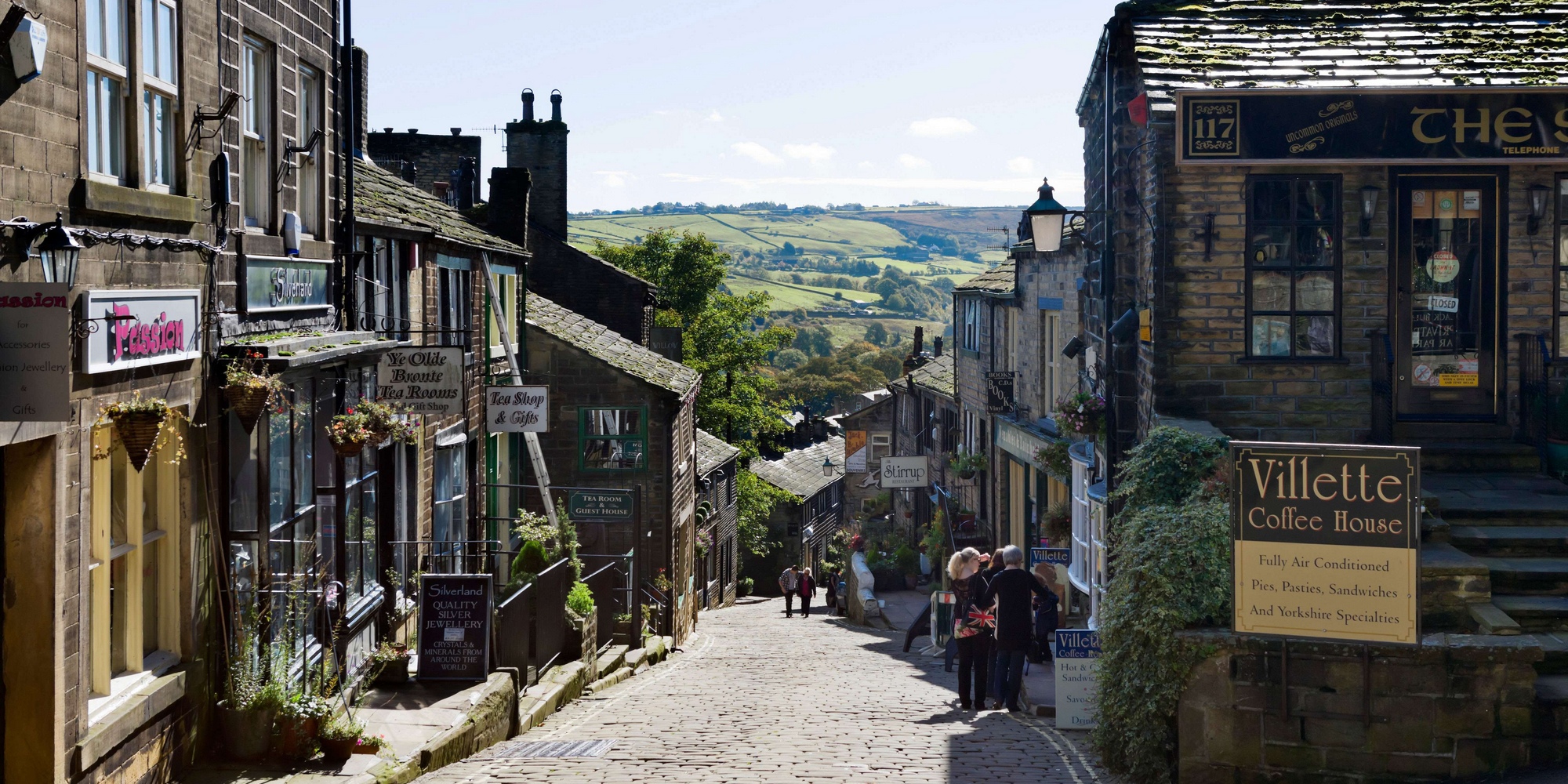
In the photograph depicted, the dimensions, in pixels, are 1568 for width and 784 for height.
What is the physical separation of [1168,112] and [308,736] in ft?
28.4

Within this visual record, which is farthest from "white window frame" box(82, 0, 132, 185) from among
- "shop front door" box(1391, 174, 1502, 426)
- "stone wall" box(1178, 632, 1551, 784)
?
"shop front door" box(1391, 174, 1502, 426)

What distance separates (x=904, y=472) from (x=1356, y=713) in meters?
28.3

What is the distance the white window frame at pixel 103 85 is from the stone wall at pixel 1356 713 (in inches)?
281

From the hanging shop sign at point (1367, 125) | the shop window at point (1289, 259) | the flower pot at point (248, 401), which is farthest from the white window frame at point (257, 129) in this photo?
the shop window at point (1289, 259)

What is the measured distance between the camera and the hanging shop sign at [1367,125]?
461 inches

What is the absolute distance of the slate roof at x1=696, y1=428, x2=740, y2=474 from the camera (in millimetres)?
38081

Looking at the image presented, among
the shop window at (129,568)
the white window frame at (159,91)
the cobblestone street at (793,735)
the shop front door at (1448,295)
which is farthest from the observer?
the shop front door at (1448,295)

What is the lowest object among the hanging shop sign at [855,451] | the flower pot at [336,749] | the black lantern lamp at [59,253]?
the hanging shop sign at [855,451]

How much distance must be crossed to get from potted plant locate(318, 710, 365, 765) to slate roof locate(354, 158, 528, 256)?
6.09 m

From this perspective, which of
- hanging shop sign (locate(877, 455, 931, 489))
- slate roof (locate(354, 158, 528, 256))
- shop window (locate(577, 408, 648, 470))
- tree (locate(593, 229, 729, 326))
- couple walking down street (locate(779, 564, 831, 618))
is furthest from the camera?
tree (locate(593, 229, 729, 326))

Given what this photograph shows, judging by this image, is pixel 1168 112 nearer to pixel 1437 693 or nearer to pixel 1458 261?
pixel 1458 261

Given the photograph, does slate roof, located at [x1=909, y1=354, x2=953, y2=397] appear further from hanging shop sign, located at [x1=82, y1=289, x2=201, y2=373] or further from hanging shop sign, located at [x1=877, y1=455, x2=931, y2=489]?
hanging shop sign, located at [x1=82, y1=289, x2=201, y2=373]

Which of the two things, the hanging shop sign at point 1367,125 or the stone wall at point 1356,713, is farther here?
the hanging shop sign at point 1367,125

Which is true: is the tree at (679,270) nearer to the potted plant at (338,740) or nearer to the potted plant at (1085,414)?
the potted plant at (1085,414)
